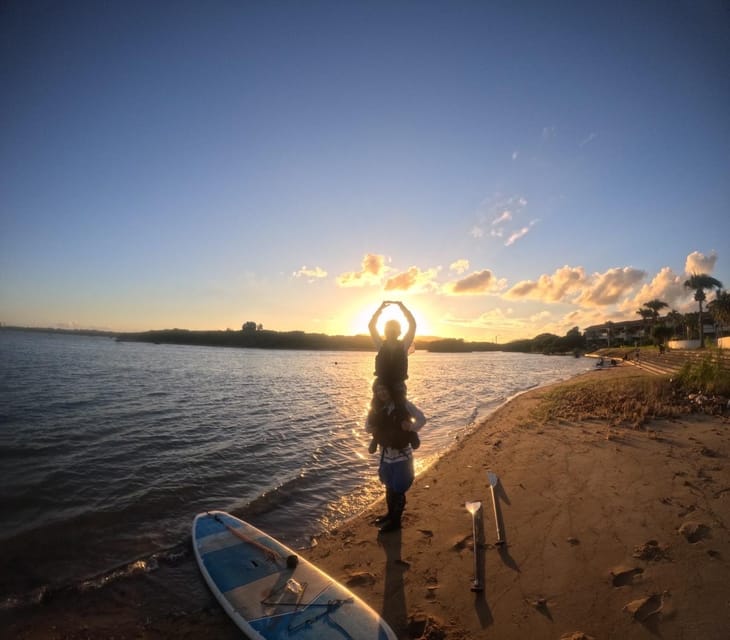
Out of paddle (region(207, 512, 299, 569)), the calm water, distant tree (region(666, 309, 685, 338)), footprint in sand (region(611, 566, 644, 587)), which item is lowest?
the calm water

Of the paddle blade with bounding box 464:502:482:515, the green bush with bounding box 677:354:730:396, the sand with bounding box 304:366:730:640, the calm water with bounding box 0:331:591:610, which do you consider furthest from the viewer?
the green bush with bounding box 677:354:730:396

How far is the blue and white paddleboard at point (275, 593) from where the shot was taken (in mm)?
4160

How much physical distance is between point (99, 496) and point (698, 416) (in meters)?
16.6

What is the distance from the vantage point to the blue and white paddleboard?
4.16m

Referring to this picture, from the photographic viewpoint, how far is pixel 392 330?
19.6ft

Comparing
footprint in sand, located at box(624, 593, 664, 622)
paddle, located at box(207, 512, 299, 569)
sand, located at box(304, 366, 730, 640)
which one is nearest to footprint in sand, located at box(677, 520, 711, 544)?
sand, located at box(304, 366, 730, 640)

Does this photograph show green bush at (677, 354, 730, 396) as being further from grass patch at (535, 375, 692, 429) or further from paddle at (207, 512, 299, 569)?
paddle at (207, 512, 299, 569)

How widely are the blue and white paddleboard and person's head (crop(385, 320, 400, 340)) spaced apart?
3.46 metres

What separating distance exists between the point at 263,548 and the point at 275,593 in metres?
1.13

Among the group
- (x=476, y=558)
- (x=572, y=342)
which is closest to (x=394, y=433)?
(x=476, y=558)

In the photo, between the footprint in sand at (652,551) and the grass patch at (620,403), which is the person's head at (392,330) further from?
the grass patch at (620,403)

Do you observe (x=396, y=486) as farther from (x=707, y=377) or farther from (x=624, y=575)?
(x=707, y=377)

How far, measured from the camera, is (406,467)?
239 inches

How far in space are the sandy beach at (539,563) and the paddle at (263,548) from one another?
685 mm
